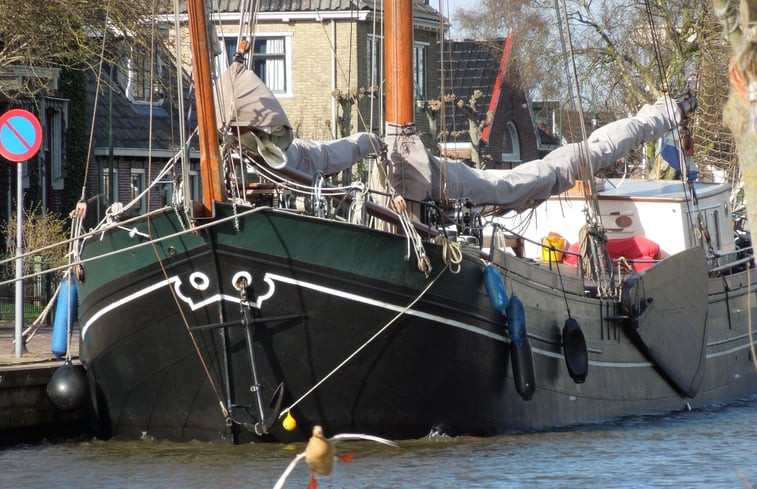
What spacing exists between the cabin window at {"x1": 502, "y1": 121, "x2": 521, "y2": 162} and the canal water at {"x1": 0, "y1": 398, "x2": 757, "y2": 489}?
30.7 metres

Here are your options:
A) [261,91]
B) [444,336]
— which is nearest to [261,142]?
[261,91]

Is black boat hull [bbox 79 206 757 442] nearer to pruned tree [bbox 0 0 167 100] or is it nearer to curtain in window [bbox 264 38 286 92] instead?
pruned tree [bbox 0 0 167 100]

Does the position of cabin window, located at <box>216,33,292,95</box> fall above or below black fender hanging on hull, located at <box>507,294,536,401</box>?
above

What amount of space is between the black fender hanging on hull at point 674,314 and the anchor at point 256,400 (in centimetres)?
519

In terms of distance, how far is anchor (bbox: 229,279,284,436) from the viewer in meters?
11.5

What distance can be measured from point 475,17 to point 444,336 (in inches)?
1319

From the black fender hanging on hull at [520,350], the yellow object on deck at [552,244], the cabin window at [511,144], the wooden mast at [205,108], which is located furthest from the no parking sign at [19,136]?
the cabin window at [511,144]

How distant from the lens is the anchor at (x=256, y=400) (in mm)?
11539

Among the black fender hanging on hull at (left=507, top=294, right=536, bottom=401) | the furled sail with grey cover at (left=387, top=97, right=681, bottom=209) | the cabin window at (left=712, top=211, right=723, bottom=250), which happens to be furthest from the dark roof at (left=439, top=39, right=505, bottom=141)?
the black fender hanging on hull at (left=507, top=294, right=536, bottom=401)

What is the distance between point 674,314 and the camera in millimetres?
16234

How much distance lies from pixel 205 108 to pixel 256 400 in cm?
243

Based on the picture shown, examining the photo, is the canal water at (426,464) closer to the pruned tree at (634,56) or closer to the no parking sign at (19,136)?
the no parking sign at (19,136)

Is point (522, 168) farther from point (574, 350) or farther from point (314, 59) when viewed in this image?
point (314, 59)

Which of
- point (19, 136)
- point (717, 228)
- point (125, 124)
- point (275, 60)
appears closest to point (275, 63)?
point (275, 60)
